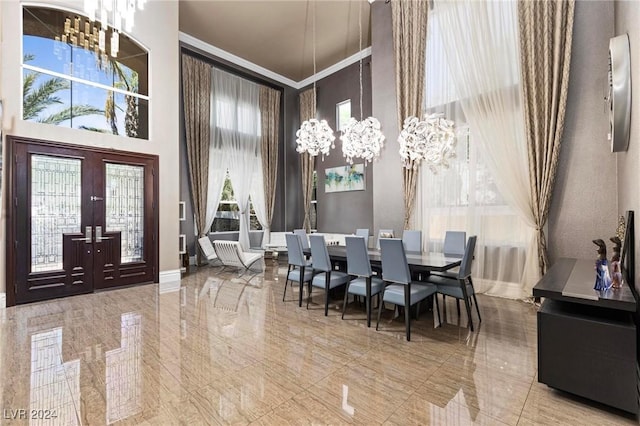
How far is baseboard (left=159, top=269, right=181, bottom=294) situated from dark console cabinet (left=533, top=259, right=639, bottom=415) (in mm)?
5383

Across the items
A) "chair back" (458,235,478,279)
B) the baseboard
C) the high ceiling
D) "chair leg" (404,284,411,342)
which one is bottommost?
the baseboard

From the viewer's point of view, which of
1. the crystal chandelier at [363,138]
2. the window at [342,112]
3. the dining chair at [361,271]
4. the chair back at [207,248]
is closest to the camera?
the dining chair at [361,271]

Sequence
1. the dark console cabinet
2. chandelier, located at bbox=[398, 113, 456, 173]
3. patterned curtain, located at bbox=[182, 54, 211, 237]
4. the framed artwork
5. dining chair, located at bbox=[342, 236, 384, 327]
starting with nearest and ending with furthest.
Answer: the dark console cabinet
dining chair, located at bbox=[342, 236, 384, 327]
chandelier, located at bbox=[398, 113, 456, 173]
patterned curtain, located at bbox=[182, 54, 211, 237]
the framed artwork

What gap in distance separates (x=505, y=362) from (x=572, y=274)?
1032 mm

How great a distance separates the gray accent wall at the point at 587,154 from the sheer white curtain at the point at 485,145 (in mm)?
437

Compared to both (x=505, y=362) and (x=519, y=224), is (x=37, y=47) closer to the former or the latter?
(x=505, y=362)

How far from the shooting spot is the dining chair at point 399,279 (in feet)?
10.4

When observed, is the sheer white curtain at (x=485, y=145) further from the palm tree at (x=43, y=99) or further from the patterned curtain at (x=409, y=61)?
the palm tree at (x=43, y=99)

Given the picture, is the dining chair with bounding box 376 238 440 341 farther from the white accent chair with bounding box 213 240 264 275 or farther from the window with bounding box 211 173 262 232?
the window with bounding box 211 173 262 232

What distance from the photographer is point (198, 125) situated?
24.9 feet

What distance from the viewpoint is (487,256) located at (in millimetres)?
4977

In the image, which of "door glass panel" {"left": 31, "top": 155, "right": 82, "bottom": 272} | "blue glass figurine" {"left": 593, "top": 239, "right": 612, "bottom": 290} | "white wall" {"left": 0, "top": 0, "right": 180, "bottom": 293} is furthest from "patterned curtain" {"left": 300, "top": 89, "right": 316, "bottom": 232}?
"blue glass figurine" {"left": 593, "top": 239, "right": 612, "bottom": 290}

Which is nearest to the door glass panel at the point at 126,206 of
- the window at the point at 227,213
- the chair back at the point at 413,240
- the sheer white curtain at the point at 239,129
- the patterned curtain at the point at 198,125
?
the patterned curtain at the point at 198,125

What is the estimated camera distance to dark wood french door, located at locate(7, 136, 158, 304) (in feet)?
14.8
